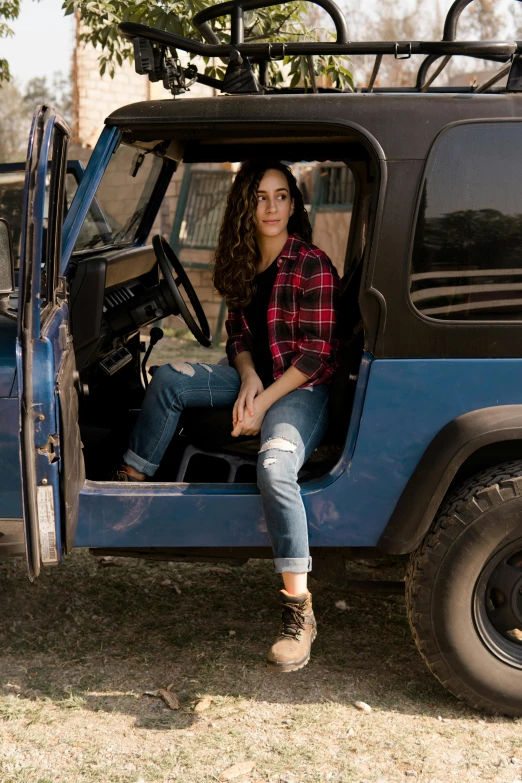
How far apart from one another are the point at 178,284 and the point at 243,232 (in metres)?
0.53

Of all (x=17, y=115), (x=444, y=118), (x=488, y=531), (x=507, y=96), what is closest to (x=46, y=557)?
(x=488, y=531)

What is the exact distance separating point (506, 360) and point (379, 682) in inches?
49.3

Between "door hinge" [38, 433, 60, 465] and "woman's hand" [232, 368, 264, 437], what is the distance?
2.29 feet

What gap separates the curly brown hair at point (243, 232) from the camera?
3.14 meters

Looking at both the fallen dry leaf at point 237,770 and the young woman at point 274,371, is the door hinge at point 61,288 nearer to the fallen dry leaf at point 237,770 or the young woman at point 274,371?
the young woman at point 274,371

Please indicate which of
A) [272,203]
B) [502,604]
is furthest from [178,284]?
[502,604]

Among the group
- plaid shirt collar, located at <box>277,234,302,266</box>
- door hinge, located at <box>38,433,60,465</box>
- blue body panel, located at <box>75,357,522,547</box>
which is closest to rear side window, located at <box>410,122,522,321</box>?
blue body panel, located at <box>75,357,522,547</box>

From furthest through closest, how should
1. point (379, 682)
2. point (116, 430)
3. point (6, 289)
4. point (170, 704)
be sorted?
point (116, 430) < point (379, 682) < point (170, 704) < point (6, 289)

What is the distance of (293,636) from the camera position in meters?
2.80

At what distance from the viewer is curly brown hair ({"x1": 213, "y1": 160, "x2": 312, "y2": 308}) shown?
3.14 meters

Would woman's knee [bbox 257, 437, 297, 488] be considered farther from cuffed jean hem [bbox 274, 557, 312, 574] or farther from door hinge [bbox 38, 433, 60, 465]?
door hinge [bbox 38, 433, 60, 465]

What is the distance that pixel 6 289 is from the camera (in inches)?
98.0

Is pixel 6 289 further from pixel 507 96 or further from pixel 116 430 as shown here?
pixel 507 96

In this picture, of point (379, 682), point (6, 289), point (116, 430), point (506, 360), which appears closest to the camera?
point (6, 289)
